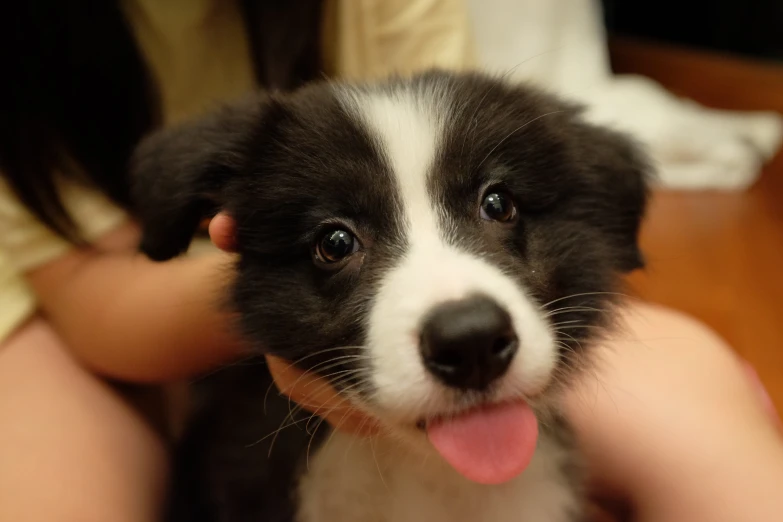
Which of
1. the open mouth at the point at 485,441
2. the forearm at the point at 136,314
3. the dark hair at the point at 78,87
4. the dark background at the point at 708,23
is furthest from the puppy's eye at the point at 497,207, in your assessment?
the dark background at the point at 708,23

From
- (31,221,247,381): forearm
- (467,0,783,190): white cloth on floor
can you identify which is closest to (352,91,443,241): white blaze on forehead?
(31,221,247,381): forearm

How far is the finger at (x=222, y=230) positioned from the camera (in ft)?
3.15

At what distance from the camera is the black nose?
0.74m

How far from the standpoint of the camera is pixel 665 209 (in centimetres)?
246

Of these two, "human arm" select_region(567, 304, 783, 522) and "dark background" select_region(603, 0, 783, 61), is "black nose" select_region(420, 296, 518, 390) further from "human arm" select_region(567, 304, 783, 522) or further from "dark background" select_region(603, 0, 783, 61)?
"dark background" select_region(603, 0, 783, 61)

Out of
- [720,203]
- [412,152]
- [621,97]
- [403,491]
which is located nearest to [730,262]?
[720,203]

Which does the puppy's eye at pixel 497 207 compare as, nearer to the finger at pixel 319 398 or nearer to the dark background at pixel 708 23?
the finger at pixel 319 398

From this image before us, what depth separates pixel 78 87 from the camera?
53.2 inches

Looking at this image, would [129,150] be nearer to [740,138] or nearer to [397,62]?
[397,62]

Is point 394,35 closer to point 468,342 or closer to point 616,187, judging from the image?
point 616,187

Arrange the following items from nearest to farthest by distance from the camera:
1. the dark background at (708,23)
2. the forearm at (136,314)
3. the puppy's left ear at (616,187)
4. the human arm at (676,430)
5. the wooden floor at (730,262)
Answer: the puppy's left ear at (616,187), the human arm at (676,430), the forearm at (136,314), the wooden floor at (730,262), the dark background at (708,23)

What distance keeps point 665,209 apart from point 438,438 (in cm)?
187

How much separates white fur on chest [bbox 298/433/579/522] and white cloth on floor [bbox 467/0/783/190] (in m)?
1.61

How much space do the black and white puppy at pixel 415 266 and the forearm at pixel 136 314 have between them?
228mm
